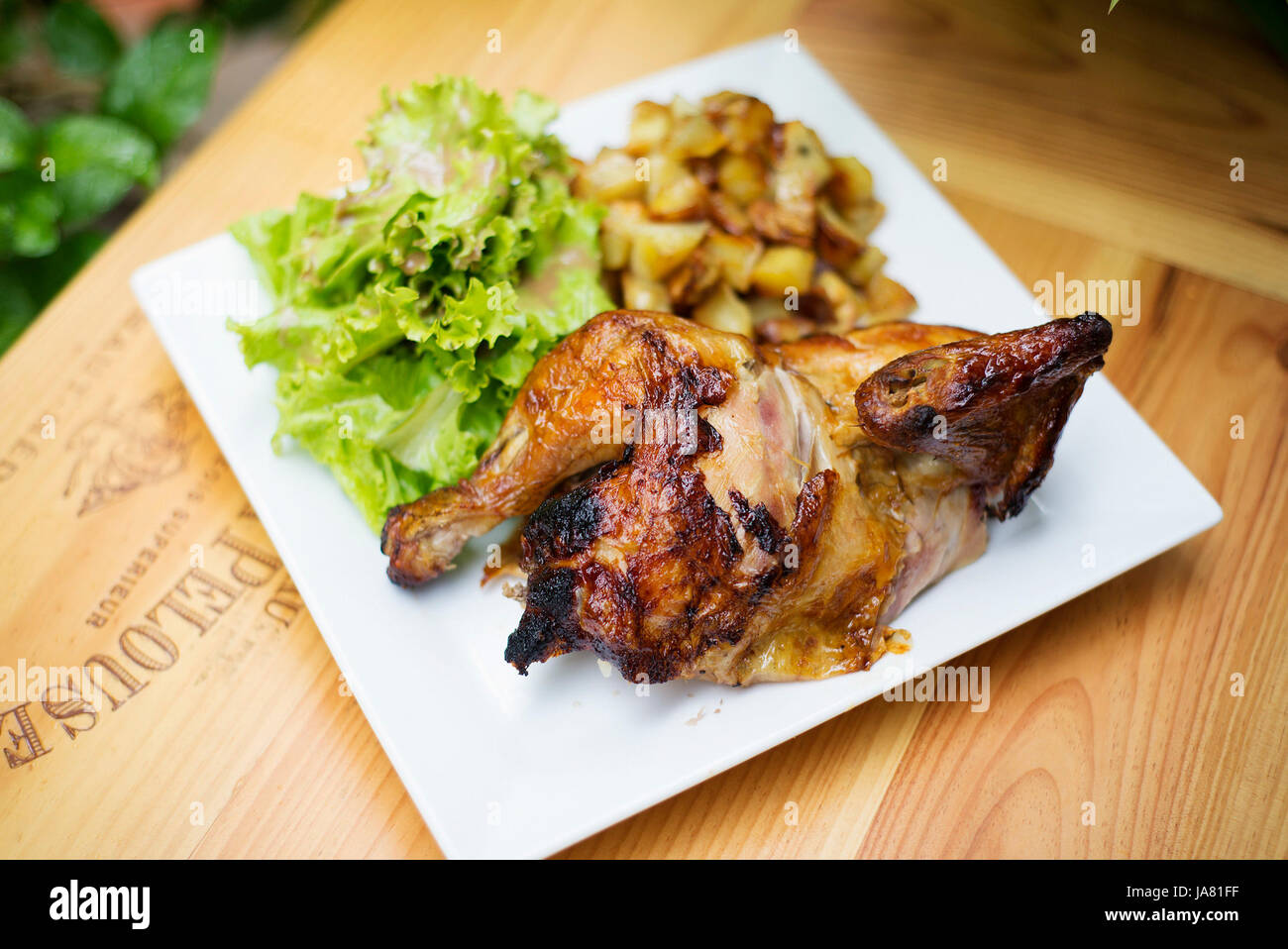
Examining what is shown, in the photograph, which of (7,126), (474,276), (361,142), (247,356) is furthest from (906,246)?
(7,126)

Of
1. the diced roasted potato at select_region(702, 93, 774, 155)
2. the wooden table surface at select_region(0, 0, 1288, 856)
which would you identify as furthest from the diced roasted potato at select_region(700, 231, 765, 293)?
the wooden table surface at select_region(0, 0, 1288, 856)

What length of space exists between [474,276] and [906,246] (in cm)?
125

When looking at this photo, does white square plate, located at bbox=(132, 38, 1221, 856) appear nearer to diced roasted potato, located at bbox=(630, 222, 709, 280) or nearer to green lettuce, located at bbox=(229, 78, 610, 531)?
green lettuce, located at bbox=(229, 78, 610, 531)

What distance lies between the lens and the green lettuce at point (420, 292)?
105 inches

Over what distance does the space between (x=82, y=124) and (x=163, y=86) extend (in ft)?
1.00

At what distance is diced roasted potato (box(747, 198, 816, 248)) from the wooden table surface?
704 millimetres

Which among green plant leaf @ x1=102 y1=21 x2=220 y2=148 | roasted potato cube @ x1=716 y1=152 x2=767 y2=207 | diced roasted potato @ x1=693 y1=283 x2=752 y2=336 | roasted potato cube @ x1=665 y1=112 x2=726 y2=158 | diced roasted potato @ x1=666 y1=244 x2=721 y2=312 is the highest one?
green plant leaf @ x1=102 y1=21 x2=220 y2=148

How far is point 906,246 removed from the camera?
316 centimetres

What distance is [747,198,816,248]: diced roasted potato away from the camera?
295 cm

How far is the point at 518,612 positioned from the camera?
259 cm

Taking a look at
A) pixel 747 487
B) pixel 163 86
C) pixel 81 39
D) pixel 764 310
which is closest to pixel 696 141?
pixel 764 310

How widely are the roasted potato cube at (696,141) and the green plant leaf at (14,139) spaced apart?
6.03 feet

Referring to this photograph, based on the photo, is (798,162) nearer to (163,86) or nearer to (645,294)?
(645,294)

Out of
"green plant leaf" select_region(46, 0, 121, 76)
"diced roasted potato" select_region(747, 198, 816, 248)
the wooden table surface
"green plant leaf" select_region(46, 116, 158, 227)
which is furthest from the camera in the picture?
"green plant leaf" select_region(46, 0, 121, 76)
